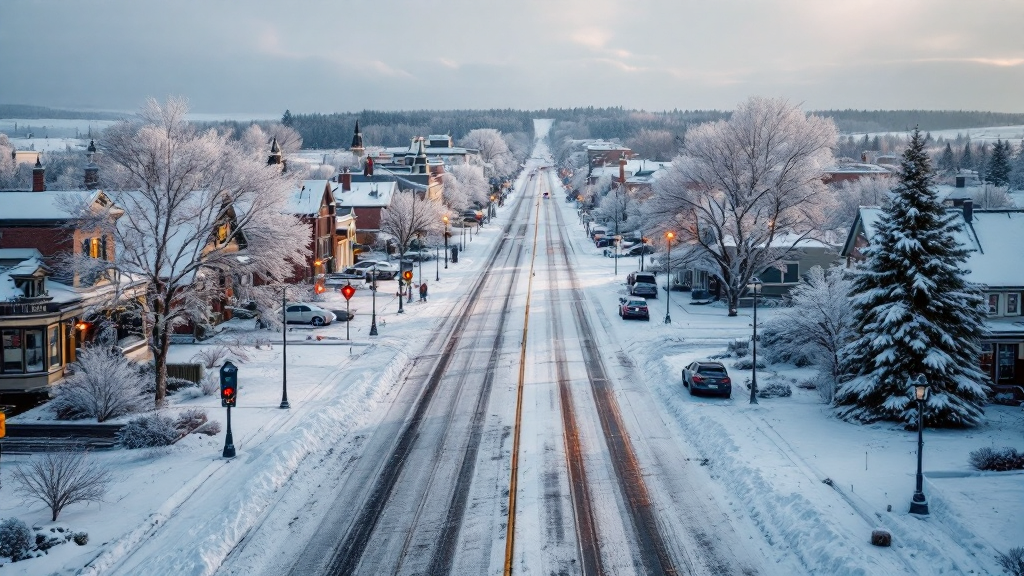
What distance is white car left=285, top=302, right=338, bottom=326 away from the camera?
47156 millimetres

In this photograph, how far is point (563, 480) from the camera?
2234 cm

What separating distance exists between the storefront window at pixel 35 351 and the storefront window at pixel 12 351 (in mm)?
228

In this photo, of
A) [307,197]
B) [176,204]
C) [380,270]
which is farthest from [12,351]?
[380,270]

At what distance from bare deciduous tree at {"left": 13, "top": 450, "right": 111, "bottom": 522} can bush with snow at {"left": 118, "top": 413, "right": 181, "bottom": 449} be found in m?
3.88

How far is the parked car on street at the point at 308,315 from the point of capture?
155 feet

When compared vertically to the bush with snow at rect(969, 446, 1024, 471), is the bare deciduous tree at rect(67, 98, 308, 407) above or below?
above

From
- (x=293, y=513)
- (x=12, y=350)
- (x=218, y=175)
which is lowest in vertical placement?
(x=293, y=513)

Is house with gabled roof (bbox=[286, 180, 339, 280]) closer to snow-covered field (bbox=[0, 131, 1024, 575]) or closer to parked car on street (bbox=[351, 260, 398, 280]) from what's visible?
parked car on street (bbox=[351, 260, 398, 280])

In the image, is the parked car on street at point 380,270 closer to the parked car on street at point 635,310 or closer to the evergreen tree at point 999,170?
the parked car on street at point 635,310

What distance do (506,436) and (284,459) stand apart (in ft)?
22.2

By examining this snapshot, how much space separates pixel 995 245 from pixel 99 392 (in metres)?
35.5

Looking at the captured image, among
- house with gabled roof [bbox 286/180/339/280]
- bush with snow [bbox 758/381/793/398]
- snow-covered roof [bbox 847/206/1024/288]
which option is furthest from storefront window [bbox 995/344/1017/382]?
house with gabled roof [bbox 286/180/339/280]

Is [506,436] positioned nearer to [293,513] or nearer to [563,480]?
[563,480]

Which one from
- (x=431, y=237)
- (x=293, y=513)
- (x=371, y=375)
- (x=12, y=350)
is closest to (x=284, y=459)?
(x=293, y=513)
